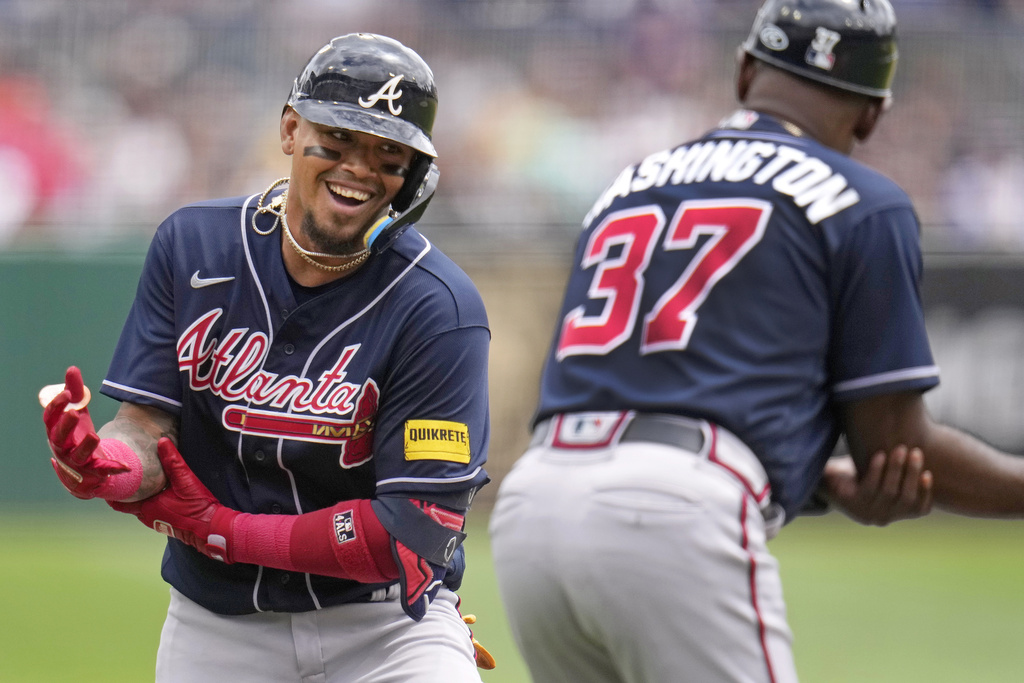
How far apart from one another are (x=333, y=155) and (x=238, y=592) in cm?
113

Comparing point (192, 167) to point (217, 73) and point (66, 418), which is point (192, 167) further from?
point (66, 418)

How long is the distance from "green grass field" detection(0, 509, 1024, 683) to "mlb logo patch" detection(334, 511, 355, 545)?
11.5ft

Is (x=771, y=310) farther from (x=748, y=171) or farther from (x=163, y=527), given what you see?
(x=163, y=527)

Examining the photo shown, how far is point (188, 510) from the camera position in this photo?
10.4 feet

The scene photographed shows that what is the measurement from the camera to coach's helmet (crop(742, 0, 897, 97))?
307cm

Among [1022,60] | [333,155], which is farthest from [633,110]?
[333,155]

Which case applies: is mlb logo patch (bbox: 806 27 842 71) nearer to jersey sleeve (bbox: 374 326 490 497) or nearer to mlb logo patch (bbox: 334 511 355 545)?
jersey sleeve (bbox: 374 326 490 497)

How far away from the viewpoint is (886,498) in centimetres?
295

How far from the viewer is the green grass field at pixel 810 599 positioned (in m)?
6.67

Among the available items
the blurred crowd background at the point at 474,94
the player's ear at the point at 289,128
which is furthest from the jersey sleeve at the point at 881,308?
the blurred crowd background at the point at 474,94

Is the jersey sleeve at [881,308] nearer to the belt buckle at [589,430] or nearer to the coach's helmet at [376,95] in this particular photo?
the belt buckle at [589,430]

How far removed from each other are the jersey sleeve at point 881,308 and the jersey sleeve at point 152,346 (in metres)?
1.67

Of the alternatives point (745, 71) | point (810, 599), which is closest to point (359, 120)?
point (745, 71)

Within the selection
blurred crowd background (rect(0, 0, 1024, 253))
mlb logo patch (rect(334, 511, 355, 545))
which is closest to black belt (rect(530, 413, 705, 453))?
mlb logo patch (rect(334, 511, 355, 545))
